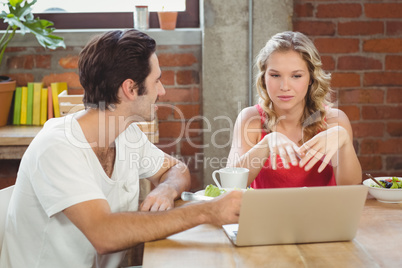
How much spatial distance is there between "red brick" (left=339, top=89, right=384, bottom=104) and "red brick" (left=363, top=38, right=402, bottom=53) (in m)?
0.24

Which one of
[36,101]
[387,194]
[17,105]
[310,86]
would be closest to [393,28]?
[310,86]

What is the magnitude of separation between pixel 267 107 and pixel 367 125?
1.16m

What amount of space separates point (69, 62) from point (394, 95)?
1.92 m

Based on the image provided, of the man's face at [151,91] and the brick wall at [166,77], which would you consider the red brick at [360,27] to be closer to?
the brick wall at [166,77]

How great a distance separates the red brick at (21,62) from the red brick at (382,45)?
6.34 ft

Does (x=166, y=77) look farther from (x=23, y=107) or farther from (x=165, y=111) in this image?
(x=23, y=107)

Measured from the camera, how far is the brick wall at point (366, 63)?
2.96m

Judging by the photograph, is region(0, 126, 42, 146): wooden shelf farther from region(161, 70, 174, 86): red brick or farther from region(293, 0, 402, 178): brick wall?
region(293, 0, 402, 178): brick wall

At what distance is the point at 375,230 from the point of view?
4.56 ft

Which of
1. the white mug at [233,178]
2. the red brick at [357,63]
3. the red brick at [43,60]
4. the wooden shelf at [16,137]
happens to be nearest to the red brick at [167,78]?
the red brick at [43,60]

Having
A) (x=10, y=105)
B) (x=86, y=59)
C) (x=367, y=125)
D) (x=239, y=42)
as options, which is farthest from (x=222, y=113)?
(x=86, y=59)

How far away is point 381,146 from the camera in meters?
3.11

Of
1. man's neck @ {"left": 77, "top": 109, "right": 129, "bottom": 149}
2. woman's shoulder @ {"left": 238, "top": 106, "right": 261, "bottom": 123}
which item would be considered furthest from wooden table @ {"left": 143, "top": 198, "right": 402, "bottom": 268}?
woman's shoulder @ {"left": 238, "top": 106, "right": 261, "bottom": 123}

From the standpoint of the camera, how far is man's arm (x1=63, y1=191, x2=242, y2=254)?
4.34ft
